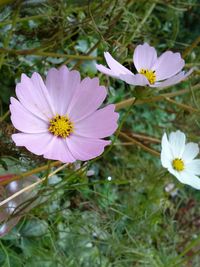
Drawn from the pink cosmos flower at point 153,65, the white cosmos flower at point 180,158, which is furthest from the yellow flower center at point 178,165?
the pink cosmos flower at point 153,65

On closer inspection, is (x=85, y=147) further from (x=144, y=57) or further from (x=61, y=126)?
(x=144, y=57)

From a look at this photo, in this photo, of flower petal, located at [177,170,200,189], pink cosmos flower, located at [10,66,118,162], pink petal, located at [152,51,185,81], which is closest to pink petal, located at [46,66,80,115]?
pink cosmos flower, located at [10,66,118,162]

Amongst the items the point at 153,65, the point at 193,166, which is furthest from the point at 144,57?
the point at 193,166

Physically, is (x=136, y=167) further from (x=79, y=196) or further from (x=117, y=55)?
(x=117, y=55)

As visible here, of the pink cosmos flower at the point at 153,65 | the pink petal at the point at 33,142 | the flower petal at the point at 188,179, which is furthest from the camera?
the flower petal at the point at 188,179

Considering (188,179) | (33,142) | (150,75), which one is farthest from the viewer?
(188,179)

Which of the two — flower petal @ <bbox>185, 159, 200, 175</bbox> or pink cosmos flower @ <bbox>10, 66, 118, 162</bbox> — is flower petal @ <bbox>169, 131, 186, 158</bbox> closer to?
flower petal @ <bbox>185, 159, 200, 175</bbox>

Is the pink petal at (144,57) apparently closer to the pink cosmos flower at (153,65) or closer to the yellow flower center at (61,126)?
the pink cosmos flower at (153,65)
